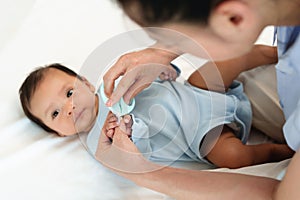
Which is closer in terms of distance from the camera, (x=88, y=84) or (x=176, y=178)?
(x=176, y=178)

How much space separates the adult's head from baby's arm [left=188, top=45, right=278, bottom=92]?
1.24 feet

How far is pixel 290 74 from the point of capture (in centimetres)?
76

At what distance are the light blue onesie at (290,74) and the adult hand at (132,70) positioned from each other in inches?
8.2

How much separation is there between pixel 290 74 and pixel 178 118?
292 millimetres

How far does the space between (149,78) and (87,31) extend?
0.29 meters

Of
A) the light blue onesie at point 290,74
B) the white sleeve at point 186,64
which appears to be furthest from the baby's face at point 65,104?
the light blue onesie at point 290,74

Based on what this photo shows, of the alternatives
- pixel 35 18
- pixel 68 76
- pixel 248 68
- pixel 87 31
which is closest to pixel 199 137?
pixel 248 68

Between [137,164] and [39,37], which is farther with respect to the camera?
[39,37]

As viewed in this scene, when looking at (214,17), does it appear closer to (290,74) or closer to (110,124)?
(290,74)

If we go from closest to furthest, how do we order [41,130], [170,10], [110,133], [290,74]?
1. [170,10]
2. [290,74]
3. [110,133]
4. [41,130]

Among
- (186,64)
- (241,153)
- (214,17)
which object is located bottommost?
(241,153)

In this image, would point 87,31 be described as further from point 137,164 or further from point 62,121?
point 137,164

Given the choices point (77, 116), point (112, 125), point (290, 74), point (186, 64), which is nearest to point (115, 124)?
point (112, 125)

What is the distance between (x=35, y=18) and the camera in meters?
1.26
